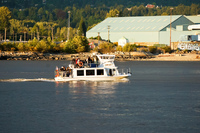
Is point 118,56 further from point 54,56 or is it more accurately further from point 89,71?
point 89,71

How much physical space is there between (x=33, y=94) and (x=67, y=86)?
8638 millimetres

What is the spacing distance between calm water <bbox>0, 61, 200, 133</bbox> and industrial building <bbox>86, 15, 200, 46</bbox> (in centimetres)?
10718

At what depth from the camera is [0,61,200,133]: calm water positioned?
36969 mm

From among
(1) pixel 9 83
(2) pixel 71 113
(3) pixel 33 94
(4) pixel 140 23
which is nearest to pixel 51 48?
(4) pixel 140 23

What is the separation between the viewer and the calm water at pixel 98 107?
37.0 metres

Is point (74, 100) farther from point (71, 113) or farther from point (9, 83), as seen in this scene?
point (9, 83)

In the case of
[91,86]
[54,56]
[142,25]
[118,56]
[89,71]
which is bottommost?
[91,86]

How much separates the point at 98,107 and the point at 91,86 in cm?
1655

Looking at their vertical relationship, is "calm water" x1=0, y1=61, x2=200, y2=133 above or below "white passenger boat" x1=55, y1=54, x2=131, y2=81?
below

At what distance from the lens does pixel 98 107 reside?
45500 mm

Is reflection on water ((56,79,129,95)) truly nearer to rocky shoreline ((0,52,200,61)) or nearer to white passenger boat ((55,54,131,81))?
white passenger boat ((55,54,131,81))

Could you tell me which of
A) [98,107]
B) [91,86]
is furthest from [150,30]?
[98,107]

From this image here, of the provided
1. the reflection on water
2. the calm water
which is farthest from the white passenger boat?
the calm water

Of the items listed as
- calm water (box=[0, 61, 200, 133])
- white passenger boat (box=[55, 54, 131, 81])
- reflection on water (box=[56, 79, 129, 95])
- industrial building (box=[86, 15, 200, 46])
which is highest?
industrial building (box=[86, 15, 200, 46])
